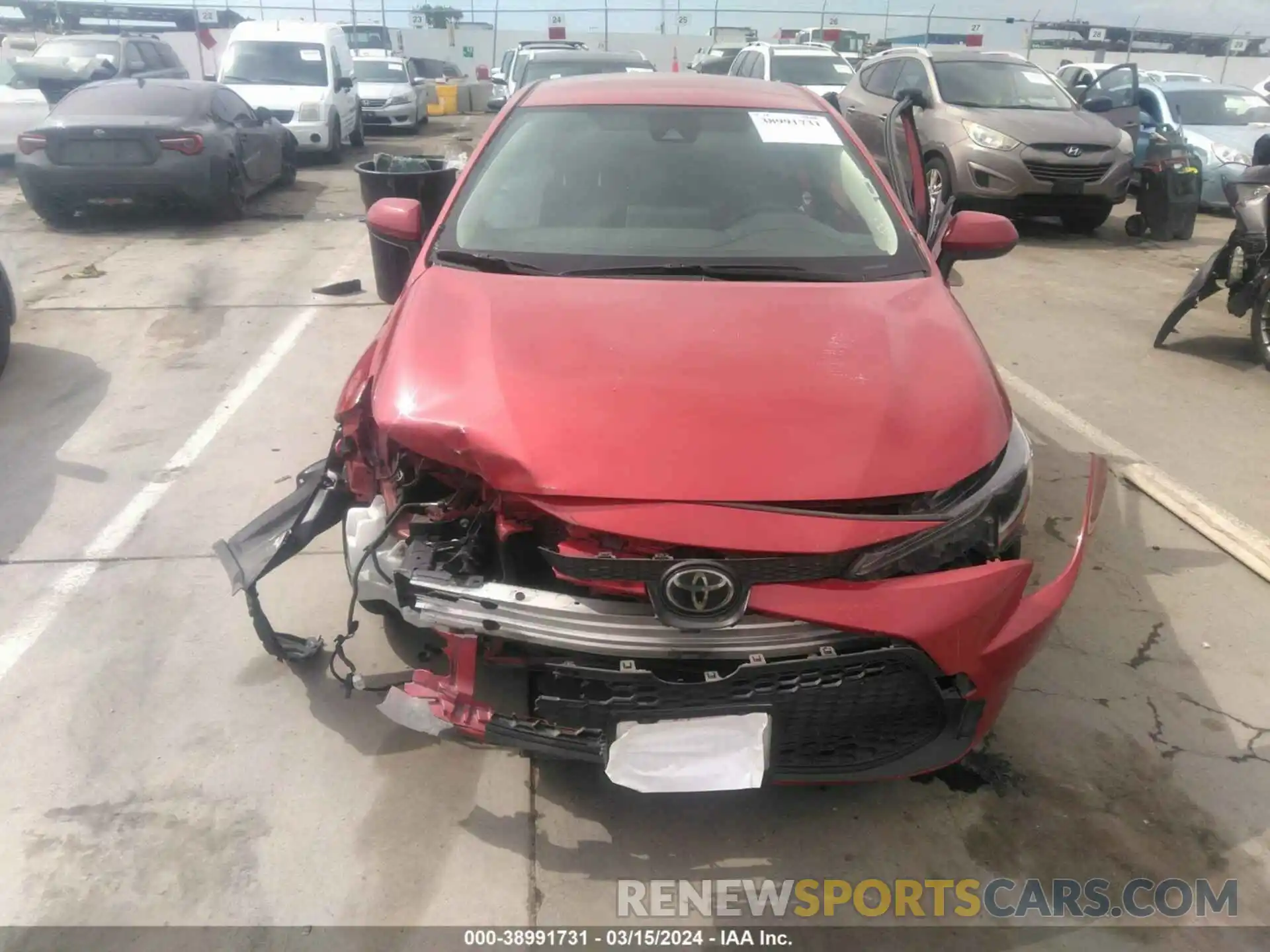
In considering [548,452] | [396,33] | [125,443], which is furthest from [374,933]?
[396,33]

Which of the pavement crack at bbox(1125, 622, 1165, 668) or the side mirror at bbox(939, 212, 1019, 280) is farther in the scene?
the side mirror at bbox(939, 212, 1019, 280)

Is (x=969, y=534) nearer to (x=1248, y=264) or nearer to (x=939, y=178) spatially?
(x=1248, y=264)

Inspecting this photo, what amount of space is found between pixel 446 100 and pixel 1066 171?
62.6 feet

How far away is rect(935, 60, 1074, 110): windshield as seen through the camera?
9734mm

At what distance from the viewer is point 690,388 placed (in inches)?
96.1

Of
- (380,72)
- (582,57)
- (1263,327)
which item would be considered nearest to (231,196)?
(582,57)

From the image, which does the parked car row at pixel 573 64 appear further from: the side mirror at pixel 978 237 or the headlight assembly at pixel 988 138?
the side mirror at pixel 978 237

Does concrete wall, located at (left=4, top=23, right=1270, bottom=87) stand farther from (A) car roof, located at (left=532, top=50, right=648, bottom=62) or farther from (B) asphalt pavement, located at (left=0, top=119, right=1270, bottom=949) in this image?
(B) asphalt pavement, located at (left=0, top=119, right=1270, bottom=949)

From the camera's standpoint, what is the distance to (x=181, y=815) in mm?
2531

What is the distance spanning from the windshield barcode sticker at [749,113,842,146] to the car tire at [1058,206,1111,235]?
22.0ft

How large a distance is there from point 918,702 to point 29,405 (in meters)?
4.96

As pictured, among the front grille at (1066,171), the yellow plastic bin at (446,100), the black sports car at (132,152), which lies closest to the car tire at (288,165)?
the black sports car at (132,152)

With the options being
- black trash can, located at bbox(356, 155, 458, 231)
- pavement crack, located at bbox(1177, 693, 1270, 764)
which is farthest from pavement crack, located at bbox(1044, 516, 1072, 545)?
black trash can, located at bbox(356, 155, 458, 231)

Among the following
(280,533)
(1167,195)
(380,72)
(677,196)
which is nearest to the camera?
(280,533)
